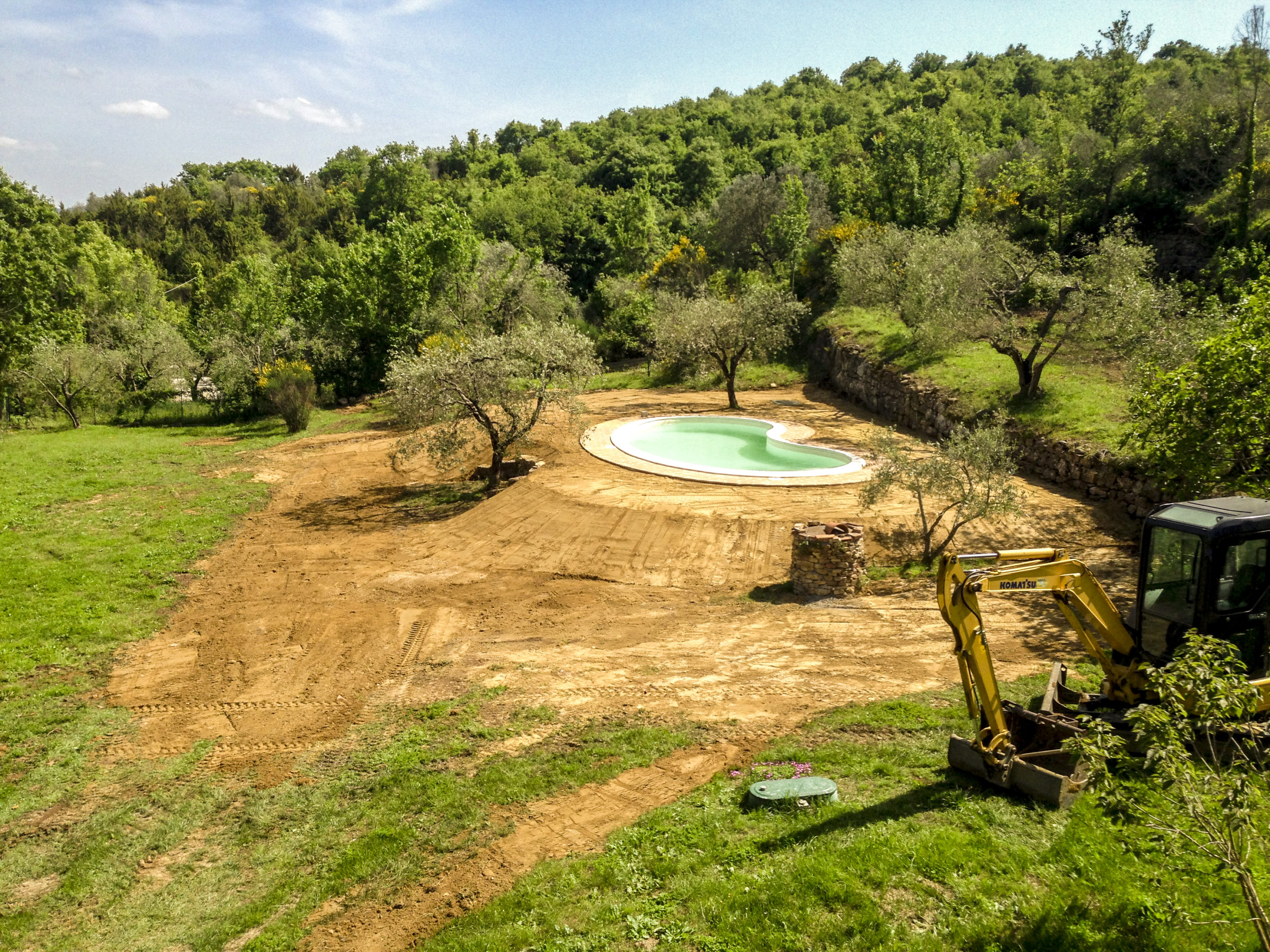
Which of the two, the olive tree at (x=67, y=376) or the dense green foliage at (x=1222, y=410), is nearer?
the dense green foliage at (x=1222, y=410)

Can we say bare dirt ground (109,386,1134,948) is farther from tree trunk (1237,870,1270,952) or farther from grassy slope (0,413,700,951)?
tree trunk (1237,870,1270,952)

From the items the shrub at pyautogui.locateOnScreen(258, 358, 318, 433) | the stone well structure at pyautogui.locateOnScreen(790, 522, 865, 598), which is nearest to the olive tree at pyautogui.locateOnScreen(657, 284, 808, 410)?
the shrub at pyautogui.locateOnScreen(258, 358, 318, 433)

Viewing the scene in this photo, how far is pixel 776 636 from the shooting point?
36.9 ft

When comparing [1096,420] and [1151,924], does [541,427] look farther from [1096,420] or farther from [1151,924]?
[1151,924]

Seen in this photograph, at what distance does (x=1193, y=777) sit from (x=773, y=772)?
169 inches

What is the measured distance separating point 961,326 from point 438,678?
60.4 ft

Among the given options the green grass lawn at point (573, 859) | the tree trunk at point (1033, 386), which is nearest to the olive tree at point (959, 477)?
the green grass lawn at point (573, 859)

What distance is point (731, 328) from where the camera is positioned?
2833cm

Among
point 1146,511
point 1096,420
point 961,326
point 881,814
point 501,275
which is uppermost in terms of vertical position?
point 501,275

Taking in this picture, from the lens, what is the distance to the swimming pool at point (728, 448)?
20469 millimetres

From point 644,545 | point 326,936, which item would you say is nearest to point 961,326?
point 644,545

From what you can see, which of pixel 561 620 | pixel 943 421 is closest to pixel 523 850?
pixel 561 620

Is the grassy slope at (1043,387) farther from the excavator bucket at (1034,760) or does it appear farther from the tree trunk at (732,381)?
the excavator bucket at (1034,760)

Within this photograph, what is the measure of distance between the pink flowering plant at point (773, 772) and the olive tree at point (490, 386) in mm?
13465
